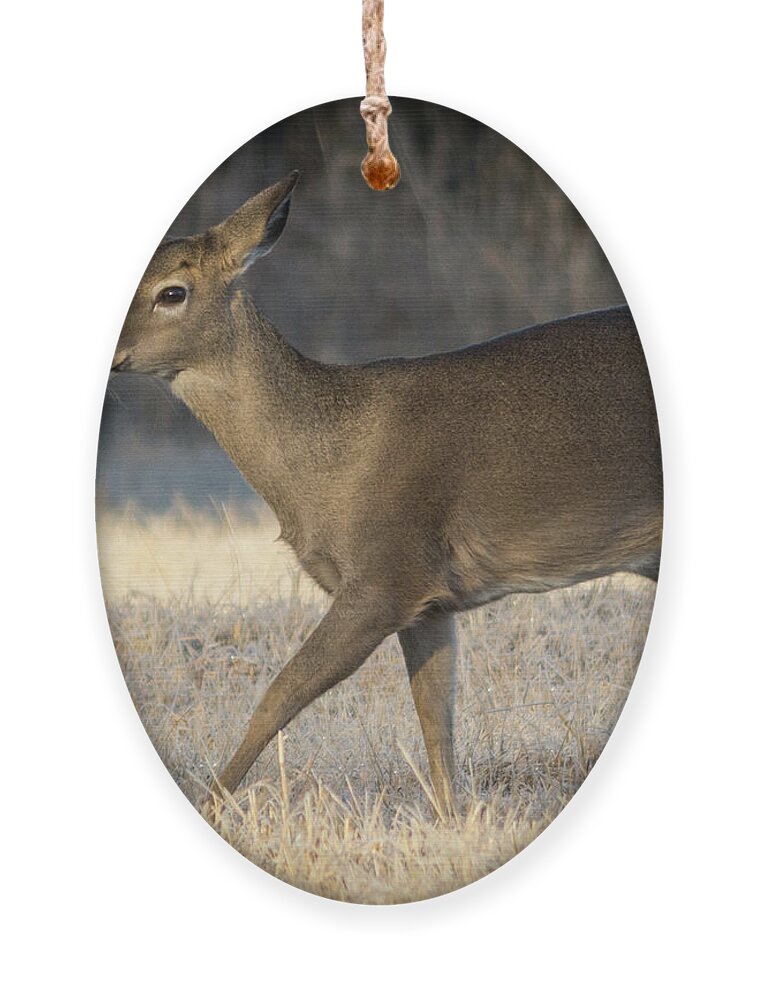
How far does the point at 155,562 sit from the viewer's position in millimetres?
2207

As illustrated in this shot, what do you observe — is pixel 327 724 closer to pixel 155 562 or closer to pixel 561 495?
pixel 155 562

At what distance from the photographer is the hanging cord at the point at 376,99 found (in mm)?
2123

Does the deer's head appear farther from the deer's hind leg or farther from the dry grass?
the deer's hind leg

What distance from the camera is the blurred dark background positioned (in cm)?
214

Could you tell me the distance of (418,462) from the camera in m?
2.15

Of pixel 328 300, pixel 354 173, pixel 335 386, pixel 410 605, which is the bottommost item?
pixel 410 605

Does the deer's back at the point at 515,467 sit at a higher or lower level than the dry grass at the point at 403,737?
higher

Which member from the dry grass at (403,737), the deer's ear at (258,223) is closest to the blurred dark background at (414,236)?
the deer's ear at (258,223)

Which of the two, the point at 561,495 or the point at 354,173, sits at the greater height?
the point at 354,173

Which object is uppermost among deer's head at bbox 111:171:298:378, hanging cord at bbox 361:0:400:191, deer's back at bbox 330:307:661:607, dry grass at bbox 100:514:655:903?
hanging cord at bbox 361:0:400:191

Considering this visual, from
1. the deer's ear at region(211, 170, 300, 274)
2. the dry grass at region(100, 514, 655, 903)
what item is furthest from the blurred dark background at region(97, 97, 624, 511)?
the dry grass at region(100, 514, 655, 903)

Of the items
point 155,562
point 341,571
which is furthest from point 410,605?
point 155,562

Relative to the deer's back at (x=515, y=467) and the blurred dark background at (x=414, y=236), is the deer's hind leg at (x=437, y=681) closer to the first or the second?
the deer's back at (x=515, y=467)

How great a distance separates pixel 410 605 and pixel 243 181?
82 cm
